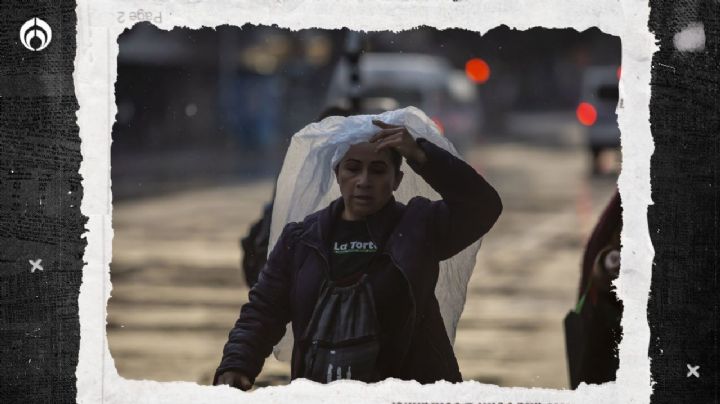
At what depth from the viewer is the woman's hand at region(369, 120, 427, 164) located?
3.18 metres

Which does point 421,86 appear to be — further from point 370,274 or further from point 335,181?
point 370,274

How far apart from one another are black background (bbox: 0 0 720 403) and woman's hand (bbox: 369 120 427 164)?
373mm

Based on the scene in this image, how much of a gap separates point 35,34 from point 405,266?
1102 millimetres

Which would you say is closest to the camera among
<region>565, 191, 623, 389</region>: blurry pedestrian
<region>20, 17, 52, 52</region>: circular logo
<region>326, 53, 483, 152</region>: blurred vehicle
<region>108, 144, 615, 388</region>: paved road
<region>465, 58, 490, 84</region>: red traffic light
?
<region>20, 17, 52, 52</region>: circular logo

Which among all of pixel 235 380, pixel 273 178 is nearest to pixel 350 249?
pixel 235 380

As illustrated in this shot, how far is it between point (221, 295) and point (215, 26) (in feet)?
20.6

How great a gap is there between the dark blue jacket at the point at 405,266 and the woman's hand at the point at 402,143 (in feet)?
0.06

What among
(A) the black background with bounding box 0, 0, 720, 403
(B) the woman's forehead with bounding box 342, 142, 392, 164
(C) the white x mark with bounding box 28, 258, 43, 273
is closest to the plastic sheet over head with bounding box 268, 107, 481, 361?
(B) the woman's forehead with bounding box 342, 142, 392, 164

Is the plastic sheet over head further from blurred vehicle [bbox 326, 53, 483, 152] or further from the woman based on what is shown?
blurred vehicle [bbox 326, 53, 483, 152]

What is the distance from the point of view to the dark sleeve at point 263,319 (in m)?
3.14

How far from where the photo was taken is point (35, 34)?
116 inches

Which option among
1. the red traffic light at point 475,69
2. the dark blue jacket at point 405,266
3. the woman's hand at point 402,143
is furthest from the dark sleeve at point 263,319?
the red traffic light at point 475,69

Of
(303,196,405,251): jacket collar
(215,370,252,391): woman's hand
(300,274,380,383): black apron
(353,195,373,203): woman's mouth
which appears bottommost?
(215,370,252,391): woman's hand

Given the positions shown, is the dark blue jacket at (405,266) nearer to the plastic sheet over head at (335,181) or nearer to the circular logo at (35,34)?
the plastic sheet over head at (335,181)
